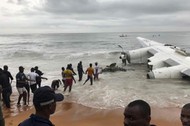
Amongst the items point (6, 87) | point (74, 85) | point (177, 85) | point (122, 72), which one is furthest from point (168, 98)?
point (122, 72)

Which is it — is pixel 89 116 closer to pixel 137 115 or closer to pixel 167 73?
pixel 137 115

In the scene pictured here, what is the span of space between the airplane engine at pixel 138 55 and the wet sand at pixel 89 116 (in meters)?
14.6

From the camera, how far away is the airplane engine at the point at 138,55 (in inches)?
1023

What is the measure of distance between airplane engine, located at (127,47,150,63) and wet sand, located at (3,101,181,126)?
14647 millimetres

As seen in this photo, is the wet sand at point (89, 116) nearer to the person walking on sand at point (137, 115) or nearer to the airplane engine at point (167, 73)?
the airplane engine at point (167, 73)

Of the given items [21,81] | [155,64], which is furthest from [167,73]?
[21,81]

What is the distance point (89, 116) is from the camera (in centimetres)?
1075

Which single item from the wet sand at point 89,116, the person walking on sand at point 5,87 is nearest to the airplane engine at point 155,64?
the wet sand at point 89,116

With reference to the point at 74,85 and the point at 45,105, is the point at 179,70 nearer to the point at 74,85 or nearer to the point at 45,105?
the point at 74,85

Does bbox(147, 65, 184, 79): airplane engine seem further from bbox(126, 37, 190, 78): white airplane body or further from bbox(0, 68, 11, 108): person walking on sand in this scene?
bbox(0, 68, 11, 108): person walking on sand

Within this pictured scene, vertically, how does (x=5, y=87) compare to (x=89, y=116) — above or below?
above

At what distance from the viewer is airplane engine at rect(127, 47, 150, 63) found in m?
26.0

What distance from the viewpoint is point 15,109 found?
1191cm

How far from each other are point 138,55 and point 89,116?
642 inches
